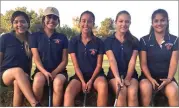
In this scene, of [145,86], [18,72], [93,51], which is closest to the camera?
[145,86]

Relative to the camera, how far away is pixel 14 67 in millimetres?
4785

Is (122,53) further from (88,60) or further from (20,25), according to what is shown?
(20,25)

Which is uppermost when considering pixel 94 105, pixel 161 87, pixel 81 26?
pixel 81 26

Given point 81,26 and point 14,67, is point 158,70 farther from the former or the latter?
point 14,67

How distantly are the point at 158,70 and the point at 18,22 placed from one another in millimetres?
2346

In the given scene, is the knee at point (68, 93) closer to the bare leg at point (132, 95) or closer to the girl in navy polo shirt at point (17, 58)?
the girl in navy polo shirt at point (17, 58)

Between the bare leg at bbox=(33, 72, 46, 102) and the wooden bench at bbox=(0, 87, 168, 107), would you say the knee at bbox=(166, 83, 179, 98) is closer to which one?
the wooden bench at bbox=(0, 87, 168, 107)

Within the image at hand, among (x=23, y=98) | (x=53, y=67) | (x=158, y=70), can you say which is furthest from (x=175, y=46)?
(x=23, y=98)

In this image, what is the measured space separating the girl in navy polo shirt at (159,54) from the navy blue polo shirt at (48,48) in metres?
1.30

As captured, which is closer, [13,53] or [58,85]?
[58,85]

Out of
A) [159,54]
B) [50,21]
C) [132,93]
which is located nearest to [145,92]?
[132,93]

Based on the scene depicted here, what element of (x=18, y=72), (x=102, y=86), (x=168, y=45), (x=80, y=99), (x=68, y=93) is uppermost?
(x=168, y=45)

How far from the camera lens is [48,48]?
489 cm

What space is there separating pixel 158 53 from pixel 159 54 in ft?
0.07
